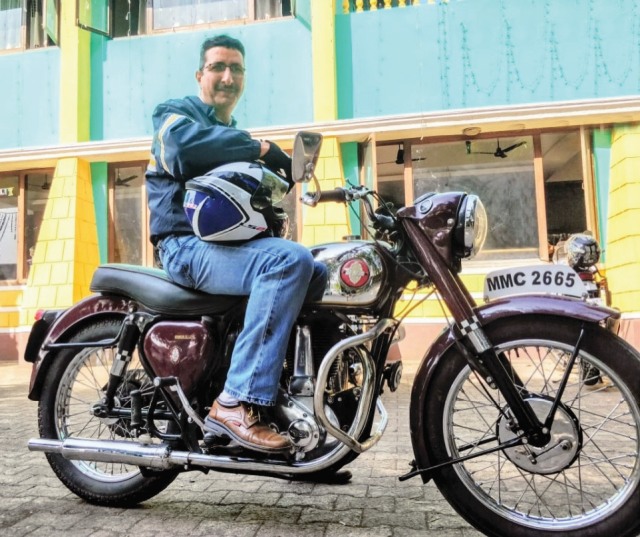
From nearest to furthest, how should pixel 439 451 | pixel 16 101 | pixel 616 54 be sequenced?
pixel 439 451, pixel 616 54, pixel 16 101

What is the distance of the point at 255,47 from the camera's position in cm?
868

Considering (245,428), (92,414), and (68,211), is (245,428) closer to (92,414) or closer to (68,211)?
(92,414)

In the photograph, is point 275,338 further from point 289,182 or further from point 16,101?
point 16,101

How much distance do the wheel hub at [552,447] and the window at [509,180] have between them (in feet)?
21.7

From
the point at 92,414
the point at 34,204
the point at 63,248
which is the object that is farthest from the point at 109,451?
the point at 34,204

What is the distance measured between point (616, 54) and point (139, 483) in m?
8.22

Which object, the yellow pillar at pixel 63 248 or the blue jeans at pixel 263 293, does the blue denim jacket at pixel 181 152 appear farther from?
the yellow pillar at pixel 63 248

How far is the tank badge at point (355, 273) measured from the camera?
82.8 inches

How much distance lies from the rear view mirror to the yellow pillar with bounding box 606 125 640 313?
22.5 feet

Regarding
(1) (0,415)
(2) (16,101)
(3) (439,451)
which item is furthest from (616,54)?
(2) (16,101)

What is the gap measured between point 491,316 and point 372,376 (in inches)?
19.0

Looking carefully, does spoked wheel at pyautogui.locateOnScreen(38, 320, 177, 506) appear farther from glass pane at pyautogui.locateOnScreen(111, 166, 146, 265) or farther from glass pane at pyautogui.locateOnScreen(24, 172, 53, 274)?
glass pane at pyautogui.locateOnScreen(24, 172, 53, 274)

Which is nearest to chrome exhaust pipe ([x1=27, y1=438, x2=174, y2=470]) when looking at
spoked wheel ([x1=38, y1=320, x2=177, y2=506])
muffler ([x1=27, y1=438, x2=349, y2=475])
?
muffler ([x1=27, y1=438, x2=349, y2=475])

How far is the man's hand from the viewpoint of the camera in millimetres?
2357
